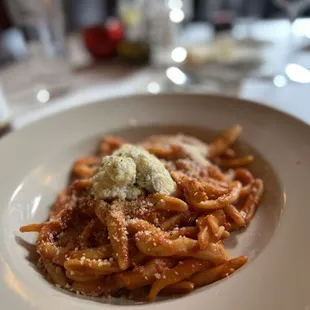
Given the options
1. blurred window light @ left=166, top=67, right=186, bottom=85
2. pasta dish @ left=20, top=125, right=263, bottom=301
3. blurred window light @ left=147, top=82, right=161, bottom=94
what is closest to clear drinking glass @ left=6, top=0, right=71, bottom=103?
blurred window light @ left=147, top=82, right=161, bottom=94

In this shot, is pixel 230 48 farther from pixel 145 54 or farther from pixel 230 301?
pixel 230 301

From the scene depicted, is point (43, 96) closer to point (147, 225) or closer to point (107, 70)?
point (107, 70)

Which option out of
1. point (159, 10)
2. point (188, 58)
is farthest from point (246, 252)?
Answer: point (159, 10)

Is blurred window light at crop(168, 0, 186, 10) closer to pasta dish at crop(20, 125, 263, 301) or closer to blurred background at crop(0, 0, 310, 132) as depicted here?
blurred background at crop(0, 0, 310, 132)

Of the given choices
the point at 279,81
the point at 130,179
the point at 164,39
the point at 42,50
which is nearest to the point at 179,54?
the point at 164,39

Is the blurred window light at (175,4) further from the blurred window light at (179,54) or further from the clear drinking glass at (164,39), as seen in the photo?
the blurred window light at (179,54)

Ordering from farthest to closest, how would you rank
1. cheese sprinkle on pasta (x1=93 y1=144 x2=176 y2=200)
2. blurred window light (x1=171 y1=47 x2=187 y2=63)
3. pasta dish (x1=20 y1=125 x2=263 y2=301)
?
blurred window light (x1=171 y1=47 x2=187 y2=63) → cheese sprinkle on pasta (x1=93 y1=144 x2=176 y2=200) → pasta dish (x1=20 y1=125 x2=263 y2=301)
